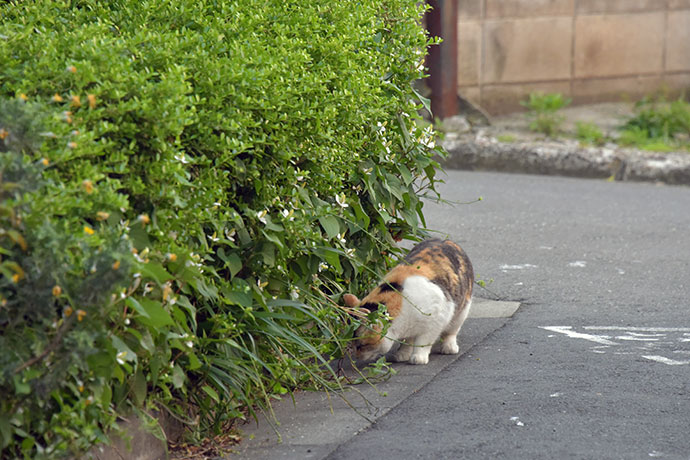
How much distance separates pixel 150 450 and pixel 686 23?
28.1ft

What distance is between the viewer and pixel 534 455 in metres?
3.39

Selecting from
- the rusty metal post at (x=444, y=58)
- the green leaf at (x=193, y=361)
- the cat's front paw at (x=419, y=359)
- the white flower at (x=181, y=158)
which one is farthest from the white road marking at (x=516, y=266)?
the rusty metal post at (x=444, y=58)

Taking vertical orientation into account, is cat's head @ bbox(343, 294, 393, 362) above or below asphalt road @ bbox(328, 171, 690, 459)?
above

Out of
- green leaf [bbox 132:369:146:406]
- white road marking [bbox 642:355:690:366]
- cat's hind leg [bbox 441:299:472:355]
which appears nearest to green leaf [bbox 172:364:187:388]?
green leaf [bbox 132:369:146:406]

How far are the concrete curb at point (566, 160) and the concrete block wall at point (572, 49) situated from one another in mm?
844

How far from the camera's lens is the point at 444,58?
9648 mm

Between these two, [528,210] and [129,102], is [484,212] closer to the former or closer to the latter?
[528,210]

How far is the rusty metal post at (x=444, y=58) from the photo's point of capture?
9.54 m

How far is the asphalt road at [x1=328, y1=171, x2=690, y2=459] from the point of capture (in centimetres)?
353

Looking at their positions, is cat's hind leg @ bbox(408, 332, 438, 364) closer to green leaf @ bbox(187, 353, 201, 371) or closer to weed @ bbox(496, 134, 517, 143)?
green leaf @ bbox(187, 353, 201, 371)

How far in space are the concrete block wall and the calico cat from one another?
5811mm

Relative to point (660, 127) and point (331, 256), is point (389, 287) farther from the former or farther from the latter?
point (660, 127)

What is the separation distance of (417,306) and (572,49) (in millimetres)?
6520

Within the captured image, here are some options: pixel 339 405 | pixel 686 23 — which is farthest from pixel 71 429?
pixel 686 23
